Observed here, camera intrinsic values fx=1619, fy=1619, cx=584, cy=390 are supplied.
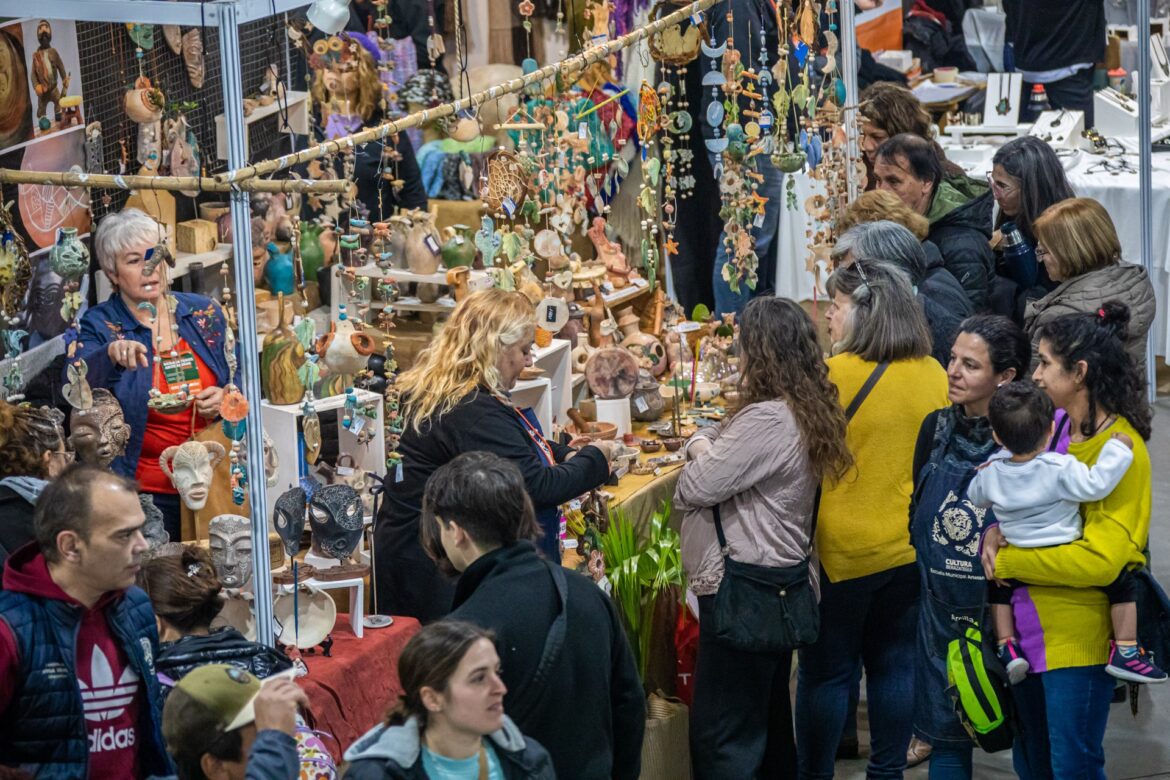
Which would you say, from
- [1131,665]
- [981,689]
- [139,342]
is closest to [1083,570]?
[1131,665]

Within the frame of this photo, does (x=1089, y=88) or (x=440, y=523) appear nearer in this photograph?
(x=440, y=523)

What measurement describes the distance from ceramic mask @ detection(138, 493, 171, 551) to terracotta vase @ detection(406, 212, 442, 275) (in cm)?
159

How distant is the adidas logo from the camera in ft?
8.67

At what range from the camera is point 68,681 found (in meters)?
2.58

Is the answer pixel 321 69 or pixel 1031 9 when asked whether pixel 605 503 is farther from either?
pixel 1031 9

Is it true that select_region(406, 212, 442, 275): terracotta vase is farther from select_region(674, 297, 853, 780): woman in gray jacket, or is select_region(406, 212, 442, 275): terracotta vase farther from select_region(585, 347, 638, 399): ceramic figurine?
select_region(674, 297, 853, 780): woman in gray jacket

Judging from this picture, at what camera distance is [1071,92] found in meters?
9.36

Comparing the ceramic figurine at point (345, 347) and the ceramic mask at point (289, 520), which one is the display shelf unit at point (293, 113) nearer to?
the ceramic figurine at point (345, 347)

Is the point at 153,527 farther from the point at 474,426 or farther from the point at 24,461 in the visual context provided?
the point at 474,426

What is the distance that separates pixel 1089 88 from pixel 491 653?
7.90 m

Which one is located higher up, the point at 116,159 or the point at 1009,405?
the point at 116,159

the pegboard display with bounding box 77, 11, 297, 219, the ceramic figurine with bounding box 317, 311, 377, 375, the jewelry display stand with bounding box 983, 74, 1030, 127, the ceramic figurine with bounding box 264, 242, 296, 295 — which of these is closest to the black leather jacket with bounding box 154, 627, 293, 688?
the ceramic figurine with bounding box 317, 311, 377, 375

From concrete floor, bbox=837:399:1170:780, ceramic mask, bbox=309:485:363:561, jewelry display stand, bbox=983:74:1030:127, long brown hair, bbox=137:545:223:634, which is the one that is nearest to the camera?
long brown hair, bbox=137:545:223:634

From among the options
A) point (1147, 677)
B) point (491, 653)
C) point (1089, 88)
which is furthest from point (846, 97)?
point (1089, 88)
